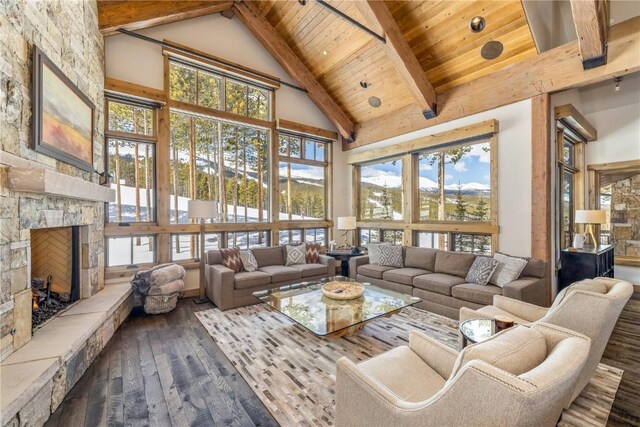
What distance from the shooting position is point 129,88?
4266 millimetres

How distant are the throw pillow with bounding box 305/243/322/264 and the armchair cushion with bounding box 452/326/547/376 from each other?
13.8 ft

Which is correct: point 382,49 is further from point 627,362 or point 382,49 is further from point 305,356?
point 627,362

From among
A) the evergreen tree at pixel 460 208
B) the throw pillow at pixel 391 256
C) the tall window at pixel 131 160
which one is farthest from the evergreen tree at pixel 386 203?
the tall window at pixel 131 160

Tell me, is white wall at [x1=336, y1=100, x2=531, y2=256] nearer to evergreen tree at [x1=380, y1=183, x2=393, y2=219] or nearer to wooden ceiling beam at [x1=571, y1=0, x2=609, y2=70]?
wooden ceiling beam at [x1=571, y1=0, x2=609, y2=70]

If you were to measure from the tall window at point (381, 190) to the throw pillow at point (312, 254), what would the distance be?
1.83m

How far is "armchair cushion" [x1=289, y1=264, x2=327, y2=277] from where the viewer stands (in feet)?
15.8

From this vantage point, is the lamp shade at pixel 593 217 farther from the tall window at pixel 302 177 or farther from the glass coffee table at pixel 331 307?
the tall window at pixel 302 177

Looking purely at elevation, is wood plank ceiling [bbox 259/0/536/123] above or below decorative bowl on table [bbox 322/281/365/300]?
above

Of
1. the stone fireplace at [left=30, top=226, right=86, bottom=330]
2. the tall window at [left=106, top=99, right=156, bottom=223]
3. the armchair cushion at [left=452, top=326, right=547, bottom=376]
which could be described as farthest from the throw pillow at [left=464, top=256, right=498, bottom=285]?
the tall window at [left=106, top=99, right=156, bottom=223]

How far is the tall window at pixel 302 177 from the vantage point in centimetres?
617

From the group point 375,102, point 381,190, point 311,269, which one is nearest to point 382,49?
point 375,102

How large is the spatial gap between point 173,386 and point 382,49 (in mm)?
5332

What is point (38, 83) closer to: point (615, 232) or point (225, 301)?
point (225, 301)

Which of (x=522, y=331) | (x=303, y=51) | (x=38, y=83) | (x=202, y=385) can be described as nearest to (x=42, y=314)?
(x=202, y=385)
